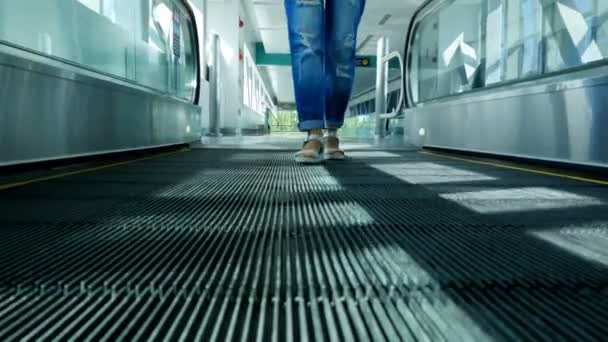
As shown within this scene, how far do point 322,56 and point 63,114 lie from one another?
48.5 inches

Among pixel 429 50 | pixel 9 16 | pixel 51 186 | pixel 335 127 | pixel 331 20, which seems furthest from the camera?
pixel 429 50

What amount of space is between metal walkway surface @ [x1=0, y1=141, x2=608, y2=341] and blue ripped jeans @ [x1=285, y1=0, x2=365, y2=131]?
978 mm

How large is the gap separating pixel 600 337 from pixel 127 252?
2.09ft

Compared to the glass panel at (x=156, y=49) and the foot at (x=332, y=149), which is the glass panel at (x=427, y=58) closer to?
the foot at (x=332, y=149)

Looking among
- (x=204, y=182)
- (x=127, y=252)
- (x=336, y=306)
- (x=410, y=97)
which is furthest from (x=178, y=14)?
(x=336, y=306)

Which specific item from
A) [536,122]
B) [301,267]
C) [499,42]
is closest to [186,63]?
[499,42]

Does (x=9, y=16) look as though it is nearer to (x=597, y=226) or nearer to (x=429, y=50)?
(x=597, y=226)

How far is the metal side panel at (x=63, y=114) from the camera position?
1609mm

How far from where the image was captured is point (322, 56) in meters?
2.15

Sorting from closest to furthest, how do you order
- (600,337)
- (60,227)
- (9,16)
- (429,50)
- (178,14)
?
(600,337) → (60,227) → (9,16) → (178,14) → (429,50)

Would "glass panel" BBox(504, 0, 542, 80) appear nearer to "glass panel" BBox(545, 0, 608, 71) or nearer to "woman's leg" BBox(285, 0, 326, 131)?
"glass panel" BBox(545, 0, 608, 71)

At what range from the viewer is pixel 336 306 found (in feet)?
1.63

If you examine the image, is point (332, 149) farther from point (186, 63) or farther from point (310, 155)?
point (186, 63)

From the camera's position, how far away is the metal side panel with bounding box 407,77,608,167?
1.90 metres
